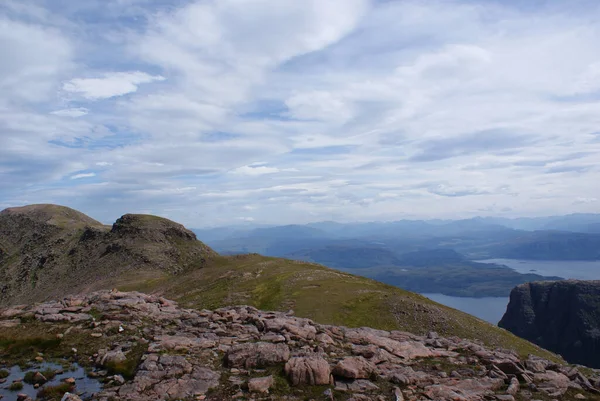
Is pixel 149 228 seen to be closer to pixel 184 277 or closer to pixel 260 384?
pixel 184 277

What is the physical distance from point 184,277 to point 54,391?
242 ft

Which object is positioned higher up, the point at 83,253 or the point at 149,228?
the point at 149,228

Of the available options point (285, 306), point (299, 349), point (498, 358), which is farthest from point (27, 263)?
point (498, 358)

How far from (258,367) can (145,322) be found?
14.3 metres

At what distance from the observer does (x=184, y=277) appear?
90375 millimetres

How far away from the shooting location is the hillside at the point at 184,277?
5053 cm

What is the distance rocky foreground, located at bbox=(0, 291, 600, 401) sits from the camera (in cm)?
2038

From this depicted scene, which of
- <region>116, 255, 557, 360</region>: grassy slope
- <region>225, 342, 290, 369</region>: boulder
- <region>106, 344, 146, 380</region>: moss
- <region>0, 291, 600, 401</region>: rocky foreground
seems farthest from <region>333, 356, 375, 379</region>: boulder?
<region>116, 255, 557, 360</region>: grassy slope

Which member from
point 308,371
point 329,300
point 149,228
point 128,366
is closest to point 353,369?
point 308,371

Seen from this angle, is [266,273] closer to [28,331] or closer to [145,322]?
[145,322]

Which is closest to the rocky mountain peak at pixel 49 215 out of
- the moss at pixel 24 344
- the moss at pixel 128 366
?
the moss at pixel 24 344

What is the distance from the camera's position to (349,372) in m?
22.0

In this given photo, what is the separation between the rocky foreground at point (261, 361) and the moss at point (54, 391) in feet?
1.63

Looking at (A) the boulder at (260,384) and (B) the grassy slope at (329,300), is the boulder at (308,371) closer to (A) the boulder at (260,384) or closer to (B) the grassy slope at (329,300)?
(A) the boulder at (260,384)
